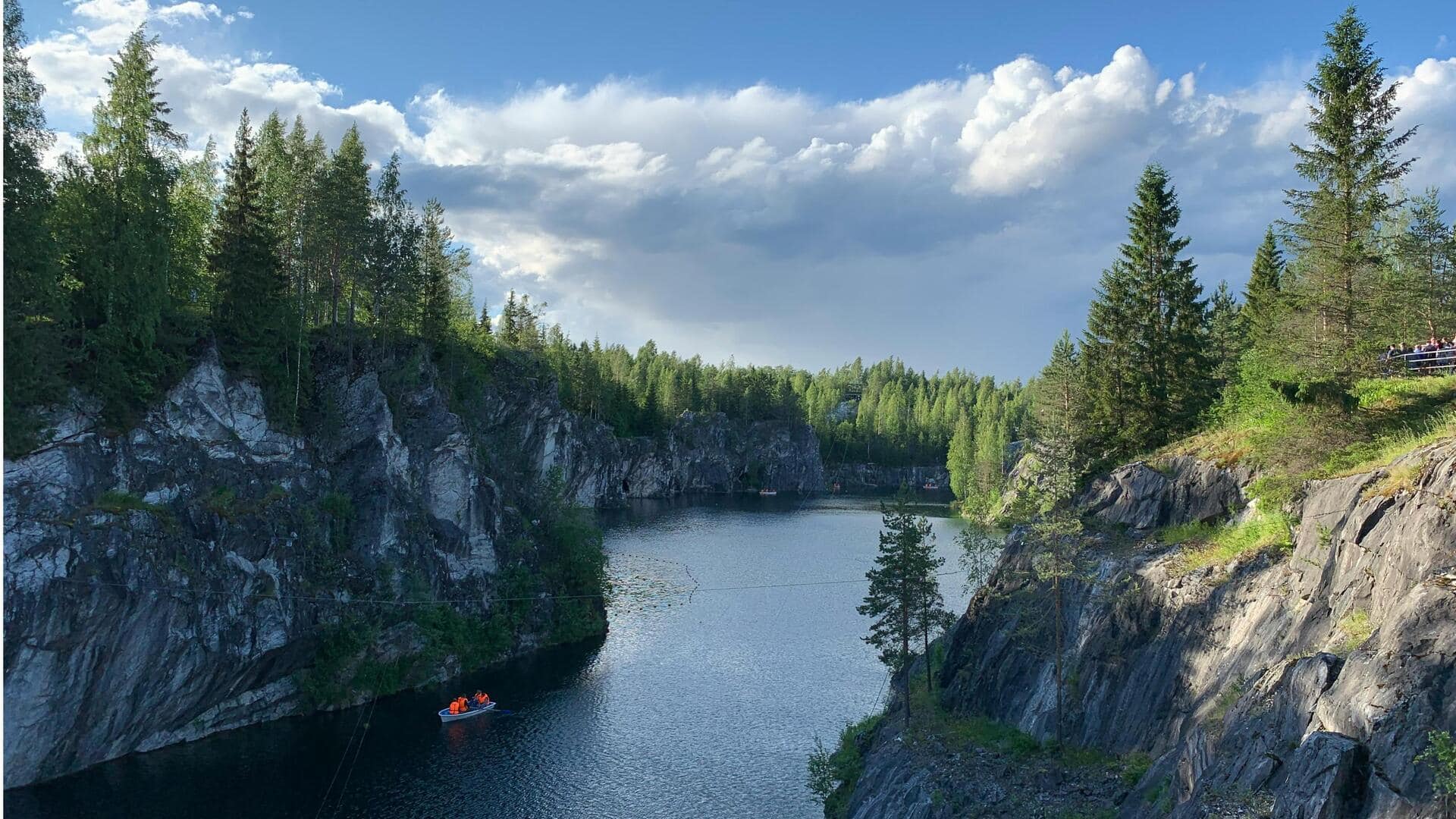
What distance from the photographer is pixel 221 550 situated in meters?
42.0

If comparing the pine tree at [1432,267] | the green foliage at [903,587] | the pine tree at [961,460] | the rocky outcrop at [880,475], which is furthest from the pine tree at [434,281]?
the rocky outcrop at [880,475]

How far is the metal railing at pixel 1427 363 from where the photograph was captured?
102 ft

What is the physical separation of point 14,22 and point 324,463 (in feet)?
82.0

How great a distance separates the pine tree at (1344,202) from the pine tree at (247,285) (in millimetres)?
48041

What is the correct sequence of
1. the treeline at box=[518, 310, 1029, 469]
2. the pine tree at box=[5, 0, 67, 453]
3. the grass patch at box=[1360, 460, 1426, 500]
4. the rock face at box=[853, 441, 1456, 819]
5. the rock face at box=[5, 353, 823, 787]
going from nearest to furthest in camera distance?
the rock face at box=[853, 441, 1456, 819] → the grass patch at box=[1360, 460, 1426, 500] → the pine tree at box=[5, 0, 67, 453] → the rock face at box=[5, 353, 823, 787] → the treeline at box=[518, 310, 1029, 469]

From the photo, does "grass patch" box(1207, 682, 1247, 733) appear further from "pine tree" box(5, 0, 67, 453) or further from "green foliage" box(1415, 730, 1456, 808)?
"pine tree" box(5, 0, 67, 453)

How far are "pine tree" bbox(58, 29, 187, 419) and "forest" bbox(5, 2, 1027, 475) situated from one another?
7 cm

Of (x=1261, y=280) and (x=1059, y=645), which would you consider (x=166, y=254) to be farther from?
(x=1261, y=280)

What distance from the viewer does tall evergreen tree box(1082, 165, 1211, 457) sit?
130 feet

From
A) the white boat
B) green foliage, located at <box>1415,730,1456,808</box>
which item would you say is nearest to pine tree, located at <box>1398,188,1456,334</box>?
green foliage, located at <box>1415,730,1456,808</box>

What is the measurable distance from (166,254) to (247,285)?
6767 mm

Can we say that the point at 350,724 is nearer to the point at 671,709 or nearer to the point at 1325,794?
the point at 671,709

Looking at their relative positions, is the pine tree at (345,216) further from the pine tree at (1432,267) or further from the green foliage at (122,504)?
the pine tree at (1432,267)

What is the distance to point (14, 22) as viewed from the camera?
3347cm
